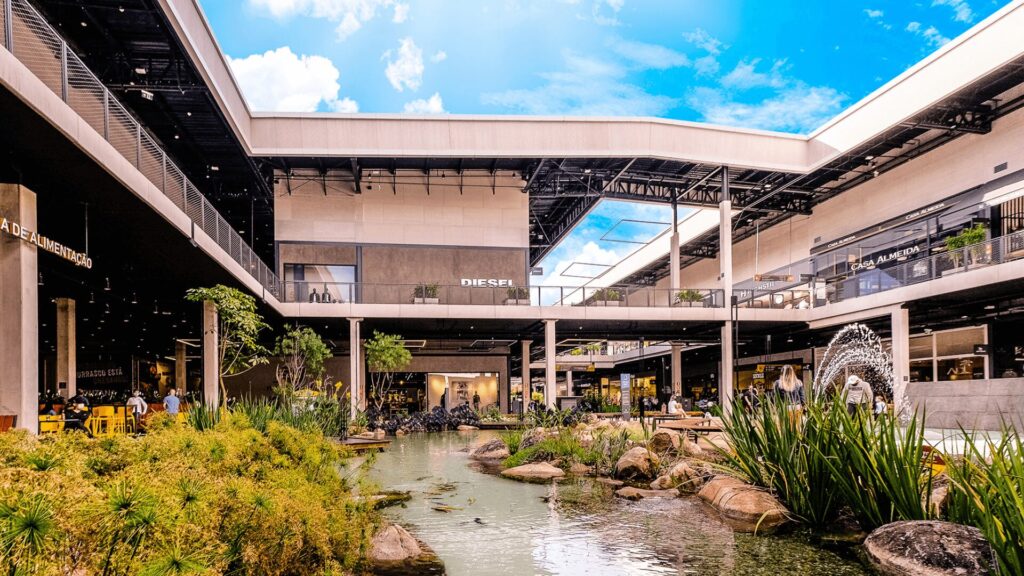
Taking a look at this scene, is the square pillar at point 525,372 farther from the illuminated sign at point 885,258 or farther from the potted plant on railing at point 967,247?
the potted plant on railing at point 967,247

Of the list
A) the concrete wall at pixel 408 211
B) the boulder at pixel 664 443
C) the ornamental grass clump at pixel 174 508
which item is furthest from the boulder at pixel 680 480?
the concrete wall at pixel 408 211

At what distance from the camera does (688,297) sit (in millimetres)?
30375

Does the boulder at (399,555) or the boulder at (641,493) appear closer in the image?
the boulder at (399,555)

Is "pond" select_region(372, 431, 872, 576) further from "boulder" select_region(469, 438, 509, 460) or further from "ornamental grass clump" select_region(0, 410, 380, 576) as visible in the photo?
"boulder" select_region(469, 438, 509, 460)

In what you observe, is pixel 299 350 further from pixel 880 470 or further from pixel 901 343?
pixel 880 470

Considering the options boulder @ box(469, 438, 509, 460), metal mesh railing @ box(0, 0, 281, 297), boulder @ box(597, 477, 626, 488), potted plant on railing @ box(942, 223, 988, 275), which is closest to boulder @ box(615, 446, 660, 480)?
boulder @ box(597, 477, 626, 488)

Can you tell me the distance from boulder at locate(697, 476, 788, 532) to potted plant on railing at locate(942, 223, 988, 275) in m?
16.7

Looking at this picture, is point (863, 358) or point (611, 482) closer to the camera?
point (611, 482)

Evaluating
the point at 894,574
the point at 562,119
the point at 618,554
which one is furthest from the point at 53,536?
the point at 562,119

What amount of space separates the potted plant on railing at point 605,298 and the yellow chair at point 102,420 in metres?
18.2

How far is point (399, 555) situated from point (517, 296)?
22917 mm

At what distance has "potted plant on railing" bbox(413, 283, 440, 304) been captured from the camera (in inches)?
1124

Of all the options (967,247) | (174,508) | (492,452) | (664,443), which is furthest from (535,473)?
(967,247)

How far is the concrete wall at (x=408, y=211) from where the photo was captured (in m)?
32.2
